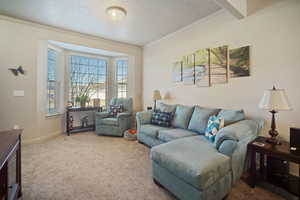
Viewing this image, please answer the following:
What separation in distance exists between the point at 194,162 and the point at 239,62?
1.90 meters

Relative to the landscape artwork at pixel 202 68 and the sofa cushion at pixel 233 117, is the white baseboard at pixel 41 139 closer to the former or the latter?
the landscape artwork at pixel 202 68

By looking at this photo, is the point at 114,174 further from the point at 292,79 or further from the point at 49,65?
the point at 49,65

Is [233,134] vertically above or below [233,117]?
below

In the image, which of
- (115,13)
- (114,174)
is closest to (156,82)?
(115,13)

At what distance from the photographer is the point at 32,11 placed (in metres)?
2.72

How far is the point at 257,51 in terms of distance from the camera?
220cm

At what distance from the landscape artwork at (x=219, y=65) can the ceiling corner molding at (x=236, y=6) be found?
52 cm

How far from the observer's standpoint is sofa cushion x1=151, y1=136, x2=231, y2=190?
1.30 m

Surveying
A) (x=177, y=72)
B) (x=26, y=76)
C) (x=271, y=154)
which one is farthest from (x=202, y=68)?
(x=26, y=76)

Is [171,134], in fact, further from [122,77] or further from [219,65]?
[122,77]

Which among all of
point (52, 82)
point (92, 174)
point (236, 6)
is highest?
point (236, 6)

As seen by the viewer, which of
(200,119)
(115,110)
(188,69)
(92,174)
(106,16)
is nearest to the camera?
(92,174)

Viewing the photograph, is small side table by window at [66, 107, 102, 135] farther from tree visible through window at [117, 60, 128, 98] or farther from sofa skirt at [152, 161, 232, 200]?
sofa skirt at [152, 161, 232, 200]

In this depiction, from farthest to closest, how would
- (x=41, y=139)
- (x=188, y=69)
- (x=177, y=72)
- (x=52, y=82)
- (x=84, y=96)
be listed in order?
1. (x=84, y=96)
2. (x=52, y=82)
3. (x=177, y=72)
4. (x=41, y=139)
5. (x=188, y=69)
